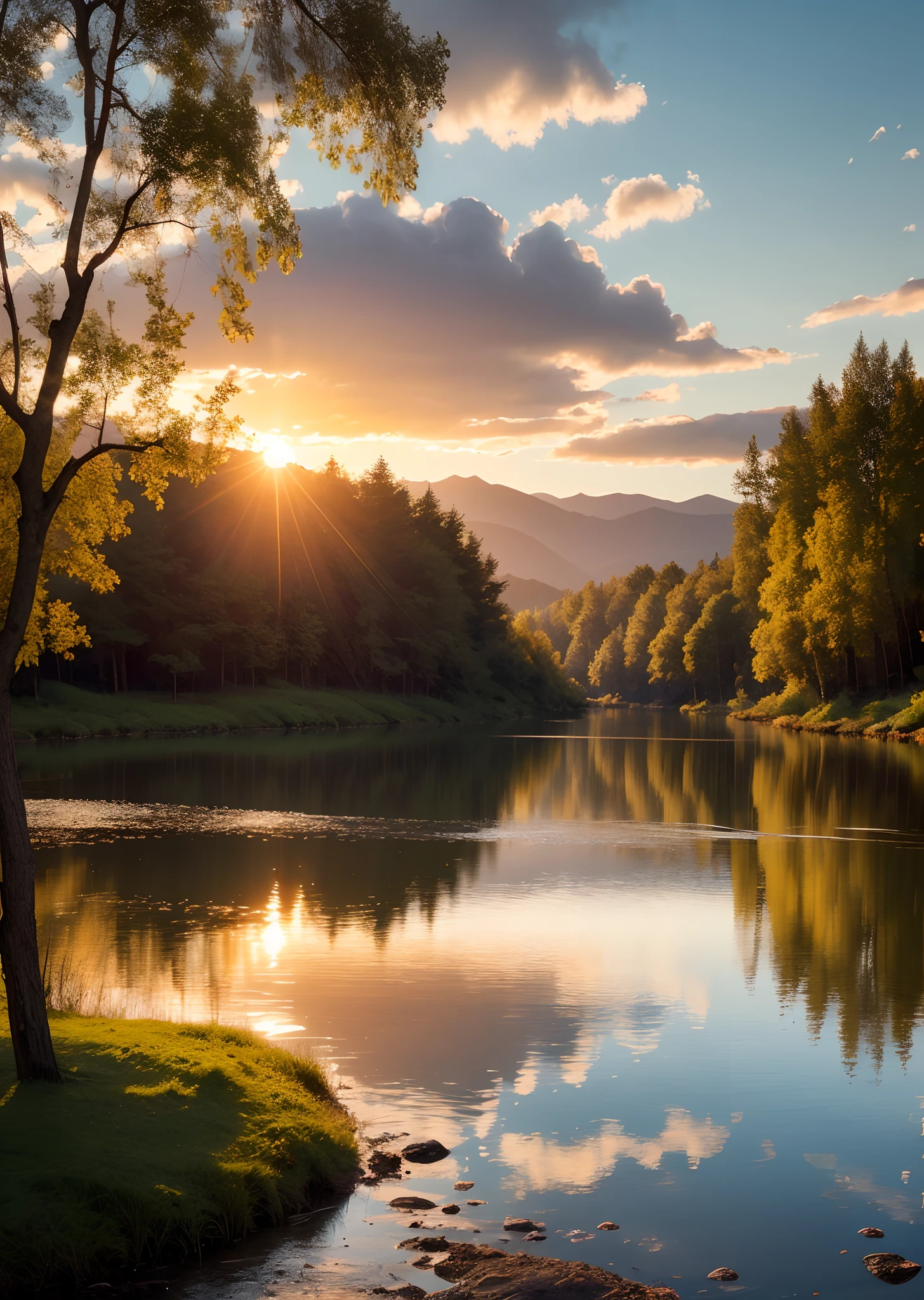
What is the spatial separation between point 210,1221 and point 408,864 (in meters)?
17.1

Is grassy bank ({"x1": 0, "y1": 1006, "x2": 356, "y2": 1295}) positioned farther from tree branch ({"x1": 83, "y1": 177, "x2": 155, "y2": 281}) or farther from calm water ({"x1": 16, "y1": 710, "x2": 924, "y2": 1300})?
tree branch ({"x1": 83, "y1": 177, "x2": 155, "y2": 281})

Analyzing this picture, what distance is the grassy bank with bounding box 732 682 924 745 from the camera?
6191 centimetres

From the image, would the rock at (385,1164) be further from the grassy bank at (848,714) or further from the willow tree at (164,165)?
the grassy bank at (848,714)

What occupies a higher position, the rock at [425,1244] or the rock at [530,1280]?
the rock at [530,1280]

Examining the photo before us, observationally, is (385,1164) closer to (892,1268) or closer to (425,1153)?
(425,1153)

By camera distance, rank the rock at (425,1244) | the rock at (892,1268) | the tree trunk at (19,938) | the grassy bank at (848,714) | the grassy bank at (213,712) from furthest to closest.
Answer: the grassy bank at (848,714) < the grassy bank at (213,712) < the tree trunk at (19,938) < the rock at (425,1244) < the rock at (892,1268)

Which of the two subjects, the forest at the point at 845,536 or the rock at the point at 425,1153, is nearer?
the rock at the point at 425,1153

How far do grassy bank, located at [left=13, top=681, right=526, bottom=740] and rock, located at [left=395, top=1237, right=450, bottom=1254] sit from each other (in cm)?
5126

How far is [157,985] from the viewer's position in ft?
47.1

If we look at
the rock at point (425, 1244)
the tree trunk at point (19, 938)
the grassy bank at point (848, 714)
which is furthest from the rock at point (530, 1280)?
the grassy bank at point (848, 714)

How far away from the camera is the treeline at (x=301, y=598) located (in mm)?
77500

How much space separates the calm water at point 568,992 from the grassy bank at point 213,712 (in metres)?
25.9

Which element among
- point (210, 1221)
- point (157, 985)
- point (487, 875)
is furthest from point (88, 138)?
point (487, 875)

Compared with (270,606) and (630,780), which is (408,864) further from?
(270,606)
